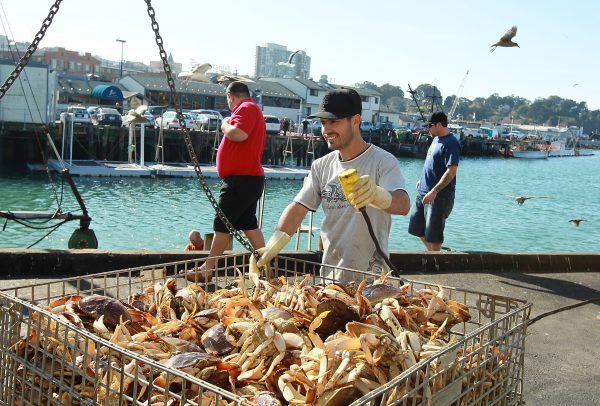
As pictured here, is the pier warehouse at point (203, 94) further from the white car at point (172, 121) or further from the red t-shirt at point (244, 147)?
the red t-shirt at point (244, 147)

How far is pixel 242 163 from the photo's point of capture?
6.45m

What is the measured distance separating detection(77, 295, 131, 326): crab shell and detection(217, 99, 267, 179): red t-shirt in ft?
12.7

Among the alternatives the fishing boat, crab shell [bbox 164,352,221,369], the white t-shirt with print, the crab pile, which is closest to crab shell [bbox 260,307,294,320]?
the crab pile

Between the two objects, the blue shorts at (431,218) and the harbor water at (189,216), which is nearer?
the blue shorts at (431,218)

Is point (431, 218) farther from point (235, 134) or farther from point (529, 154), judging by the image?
point (529, 154)

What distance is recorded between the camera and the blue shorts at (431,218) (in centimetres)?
Result: 802

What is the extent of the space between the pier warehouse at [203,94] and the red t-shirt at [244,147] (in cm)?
6693

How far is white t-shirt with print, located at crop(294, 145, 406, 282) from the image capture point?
156 inches

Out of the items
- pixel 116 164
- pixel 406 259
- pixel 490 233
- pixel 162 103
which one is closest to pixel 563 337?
pixel 406 259

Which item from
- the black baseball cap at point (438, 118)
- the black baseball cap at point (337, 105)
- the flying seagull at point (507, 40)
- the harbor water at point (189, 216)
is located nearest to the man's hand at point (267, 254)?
the black baseball cap at point (337, 105)

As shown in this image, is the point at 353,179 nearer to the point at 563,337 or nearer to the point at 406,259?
the point at 563,337

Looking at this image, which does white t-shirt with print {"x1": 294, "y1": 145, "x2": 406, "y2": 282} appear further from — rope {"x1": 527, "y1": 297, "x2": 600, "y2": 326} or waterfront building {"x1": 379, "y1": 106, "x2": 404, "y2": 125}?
waterfront building {"x1": 379, "y1": 106, "x2": 404, "y2": 125}

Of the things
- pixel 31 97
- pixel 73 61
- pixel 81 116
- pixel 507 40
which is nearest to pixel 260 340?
pixel 507 40

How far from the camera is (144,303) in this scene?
9.75 feet
